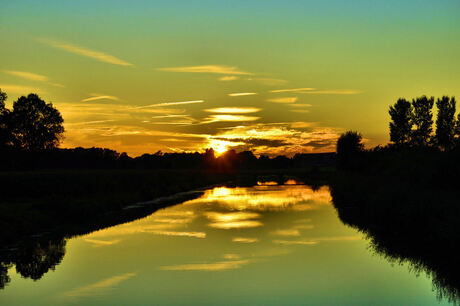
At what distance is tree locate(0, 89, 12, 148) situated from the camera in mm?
83562

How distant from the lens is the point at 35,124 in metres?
89.2

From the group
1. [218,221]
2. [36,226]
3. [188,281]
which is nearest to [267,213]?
[218,221]

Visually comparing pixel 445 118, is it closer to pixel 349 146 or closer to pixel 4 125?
pixel 349 146

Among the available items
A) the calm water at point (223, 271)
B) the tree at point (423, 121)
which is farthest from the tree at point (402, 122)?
the calm water at point (223, 271)

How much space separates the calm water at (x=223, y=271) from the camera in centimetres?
1420

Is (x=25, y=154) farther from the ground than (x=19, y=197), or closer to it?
farther from the ground

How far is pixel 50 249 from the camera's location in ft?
73.4

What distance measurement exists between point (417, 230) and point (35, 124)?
266ft

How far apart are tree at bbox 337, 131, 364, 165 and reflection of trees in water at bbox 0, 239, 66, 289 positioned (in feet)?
204

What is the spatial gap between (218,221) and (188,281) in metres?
17.7

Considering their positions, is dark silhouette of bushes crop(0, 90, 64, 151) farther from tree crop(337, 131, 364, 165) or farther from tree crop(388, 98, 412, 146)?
tree crop(388, 98, 412, 146)

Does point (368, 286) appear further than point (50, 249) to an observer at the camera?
No

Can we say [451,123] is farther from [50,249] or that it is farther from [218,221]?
[50,249]

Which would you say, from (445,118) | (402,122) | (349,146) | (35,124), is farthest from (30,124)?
(445,118)
